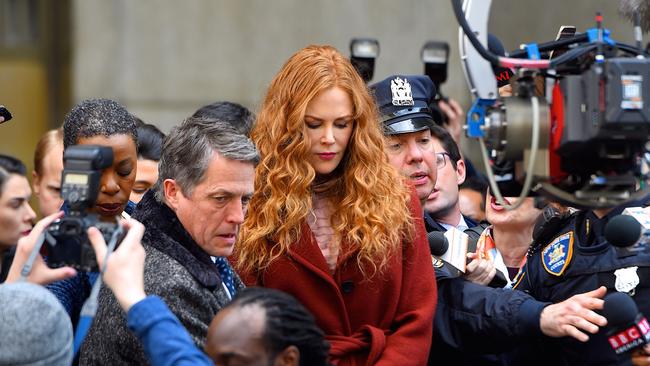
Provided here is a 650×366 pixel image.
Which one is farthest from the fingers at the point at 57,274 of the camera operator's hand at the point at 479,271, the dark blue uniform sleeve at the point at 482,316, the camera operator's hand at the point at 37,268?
the camera operator's hand at the point at 479,271

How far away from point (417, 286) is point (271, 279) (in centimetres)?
50

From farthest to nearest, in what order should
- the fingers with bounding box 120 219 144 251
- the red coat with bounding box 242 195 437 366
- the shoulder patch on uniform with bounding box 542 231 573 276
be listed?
the shoulder patch on uniform with bounding box 542 231 573 276 < the red coat with bounding box 242 195 437 366 < the fingers with bounding box 120 219 144 251

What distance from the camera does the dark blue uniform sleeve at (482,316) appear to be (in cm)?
462

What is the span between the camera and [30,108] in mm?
9195

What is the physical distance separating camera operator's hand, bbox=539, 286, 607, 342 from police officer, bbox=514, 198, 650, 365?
8 cm

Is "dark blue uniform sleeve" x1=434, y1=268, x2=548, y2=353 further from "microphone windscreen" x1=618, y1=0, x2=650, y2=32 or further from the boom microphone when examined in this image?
"microphone windscreen" x1=618, y1=0, x2=650, y2=32

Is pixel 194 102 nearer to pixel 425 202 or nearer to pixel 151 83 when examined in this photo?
pixel 151 83

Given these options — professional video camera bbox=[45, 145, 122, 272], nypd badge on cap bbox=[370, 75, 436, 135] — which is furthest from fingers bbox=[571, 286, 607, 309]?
professional video camera bbox=[45, 145, 122, 272]

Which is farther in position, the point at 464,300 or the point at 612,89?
the point at 464,300

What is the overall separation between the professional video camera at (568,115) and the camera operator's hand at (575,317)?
1.93 ft

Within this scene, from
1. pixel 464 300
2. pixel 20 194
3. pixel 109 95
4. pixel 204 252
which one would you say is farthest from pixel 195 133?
pixel 109 95

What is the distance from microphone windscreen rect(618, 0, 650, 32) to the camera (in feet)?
14.6

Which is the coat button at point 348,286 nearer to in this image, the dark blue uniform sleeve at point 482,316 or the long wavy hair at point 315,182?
the long wavy hair at point 315,182

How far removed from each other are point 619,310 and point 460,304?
68cm
